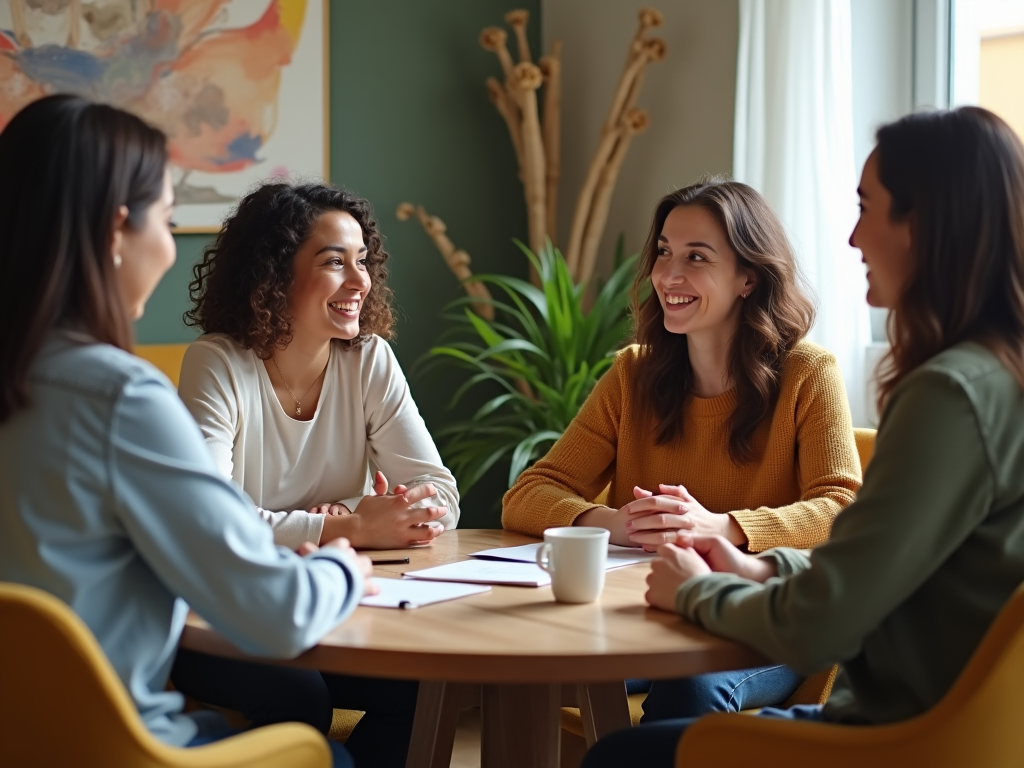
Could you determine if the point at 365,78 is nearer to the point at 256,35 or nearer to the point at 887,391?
the point at 256,35

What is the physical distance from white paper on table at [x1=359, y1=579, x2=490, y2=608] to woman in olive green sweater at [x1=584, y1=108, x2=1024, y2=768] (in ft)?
0.87

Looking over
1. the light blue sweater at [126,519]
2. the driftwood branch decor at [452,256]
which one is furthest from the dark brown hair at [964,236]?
the driftwood branch decor at [452,256]

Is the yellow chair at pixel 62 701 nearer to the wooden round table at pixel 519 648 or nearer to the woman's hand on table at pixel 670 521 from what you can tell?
the wooden round table at pixel 519 648

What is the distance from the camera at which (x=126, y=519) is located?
1.19m

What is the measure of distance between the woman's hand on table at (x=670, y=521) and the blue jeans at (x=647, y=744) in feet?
1.23

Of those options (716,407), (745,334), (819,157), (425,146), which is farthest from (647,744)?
(425,146)

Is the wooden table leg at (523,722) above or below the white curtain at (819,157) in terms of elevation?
below

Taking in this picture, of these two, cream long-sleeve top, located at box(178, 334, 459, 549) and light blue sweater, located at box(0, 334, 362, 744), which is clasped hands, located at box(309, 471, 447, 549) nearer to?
cream long-sleeve top, located at box(178, 334, 459, 549)

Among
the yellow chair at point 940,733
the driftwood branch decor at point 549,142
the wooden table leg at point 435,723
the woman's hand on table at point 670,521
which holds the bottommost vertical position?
the wooden table leg at point 435,723

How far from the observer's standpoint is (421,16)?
13.5 ft

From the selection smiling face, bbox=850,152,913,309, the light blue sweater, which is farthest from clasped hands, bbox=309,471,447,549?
smiling face, bbox=850,152,913,309

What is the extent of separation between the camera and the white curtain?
3.06m

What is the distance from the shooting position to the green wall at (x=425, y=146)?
13.2 feet

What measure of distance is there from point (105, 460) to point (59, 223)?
274 millimetres
